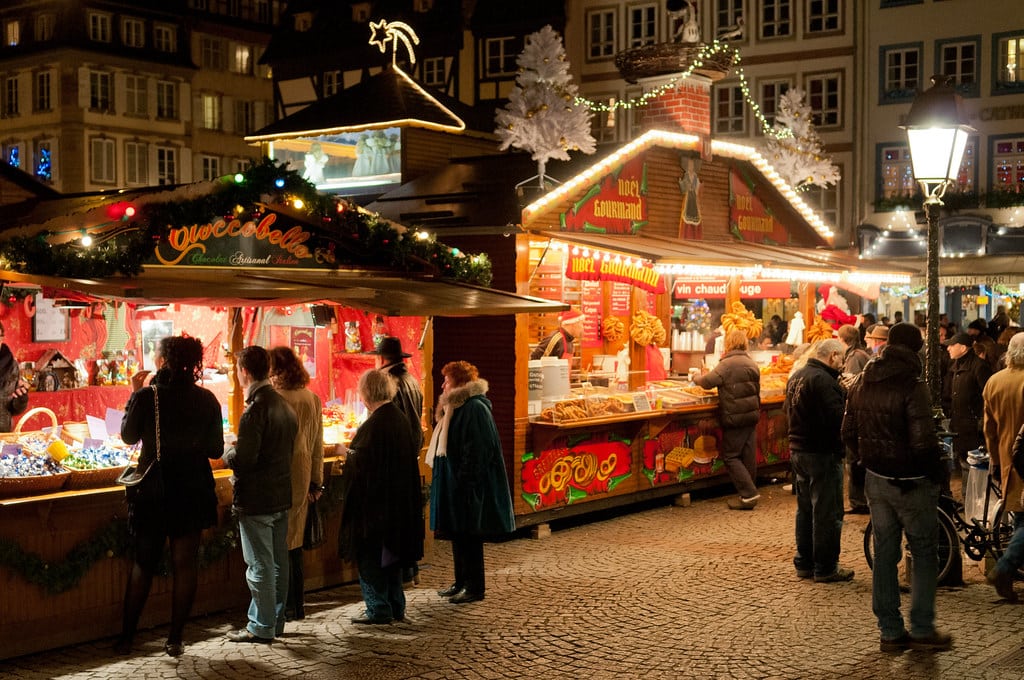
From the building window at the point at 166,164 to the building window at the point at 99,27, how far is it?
4500 mm

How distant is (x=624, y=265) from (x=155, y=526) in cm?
644

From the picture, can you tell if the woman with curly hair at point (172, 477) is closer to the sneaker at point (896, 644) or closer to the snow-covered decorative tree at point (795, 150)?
the sneaker at point (896, 644)

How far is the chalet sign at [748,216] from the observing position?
1578 centimetres

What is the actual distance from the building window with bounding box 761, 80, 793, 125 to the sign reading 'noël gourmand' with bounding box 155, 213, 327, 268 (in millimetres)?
26920

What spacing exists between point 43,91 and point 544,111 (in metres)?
39.0

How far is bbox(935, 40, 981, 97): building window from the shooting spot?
3209 centimetres

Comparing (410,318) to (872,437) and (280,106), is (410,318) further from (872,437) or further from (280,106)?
(280,106)

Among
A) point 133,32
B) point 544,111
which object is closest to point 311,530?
point 544,111

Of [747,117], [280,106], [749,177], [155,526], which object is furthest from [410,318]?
[280,106]

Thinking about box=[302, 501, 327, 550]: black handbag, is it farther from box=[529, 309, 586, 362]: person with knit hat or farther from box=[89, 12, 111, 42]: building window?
box=[89, 12, 111, 42]: building window

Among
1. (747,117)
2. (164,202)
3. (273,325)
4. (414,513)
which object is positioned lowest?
(414,513)

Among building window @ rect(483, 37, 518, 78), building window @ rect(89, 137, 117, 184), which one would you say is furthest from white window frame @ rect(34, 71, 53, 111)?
building window @ rect(483, 37, 518, 78)

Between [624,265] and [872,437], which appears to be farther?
[624,265]

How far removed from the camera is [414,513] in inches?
310
